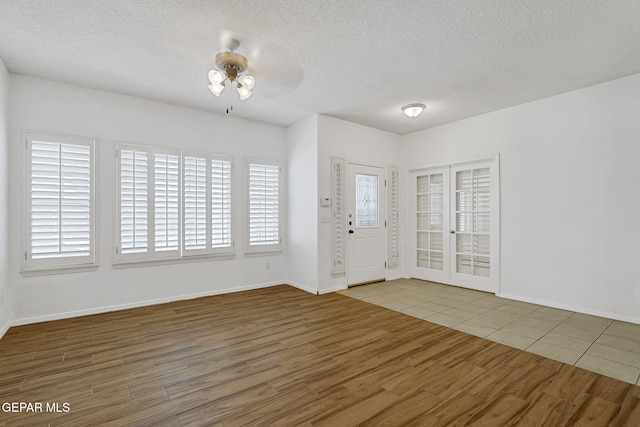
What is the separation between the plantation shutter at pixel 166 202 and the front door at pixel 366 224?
8.83ft

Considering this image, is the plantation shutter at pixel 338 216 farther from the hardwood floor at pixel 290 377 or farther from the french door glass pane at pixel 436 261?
the french door glass pane at pixel 436 261

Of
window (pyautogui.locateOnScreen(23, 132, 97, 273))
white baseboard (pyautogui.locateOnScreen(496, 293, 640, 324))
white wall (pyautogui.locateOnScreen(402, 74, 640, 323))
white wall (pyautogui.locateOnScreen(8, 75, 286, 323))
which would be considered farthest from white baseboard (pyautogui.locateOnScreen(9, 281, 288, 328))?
white wall (pyautogui.locateOnScreen(402, 74, 640, 323))

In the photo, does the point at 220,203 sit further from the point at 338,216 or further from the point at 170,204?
the point at 338,216

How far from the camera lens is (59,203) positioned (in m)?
3.67

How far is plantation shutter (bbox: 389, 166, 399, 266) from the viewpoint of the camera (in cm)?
589

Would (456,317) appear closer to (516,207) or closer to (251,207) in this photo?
(516,207)

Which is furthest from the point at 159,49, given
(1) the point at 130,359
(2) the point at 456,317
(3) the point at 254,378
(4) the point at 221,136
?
(2) the point at 456,317

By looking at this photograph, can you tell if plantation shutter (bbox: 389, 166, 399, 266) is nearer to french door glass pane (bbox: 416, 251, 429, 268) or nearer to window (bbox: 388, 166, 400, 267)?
window (bbox: 388, 166, 400, 267)

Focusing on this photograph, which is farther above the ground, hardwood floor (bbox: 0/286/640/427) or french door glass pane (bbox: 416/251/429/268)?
french door glass pane (bbox: 416/251/429/268)

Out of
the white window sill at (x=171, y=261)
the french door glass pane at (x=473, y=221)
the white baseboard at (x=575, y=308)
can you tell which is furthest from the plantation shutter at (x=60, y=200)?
the white baseboard at (x=575, y=308)

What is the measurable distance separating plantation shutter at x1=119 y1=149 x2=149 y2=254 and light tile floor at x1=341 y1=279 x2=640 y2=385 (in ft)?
10.2

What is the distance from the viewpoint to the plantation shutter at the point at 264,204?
17.0 ft

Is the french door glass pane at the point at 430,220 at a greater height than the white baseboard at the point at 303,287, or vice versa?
the french door glass pane at the point at 430,220

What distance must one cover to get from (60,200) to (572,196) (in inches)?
250
